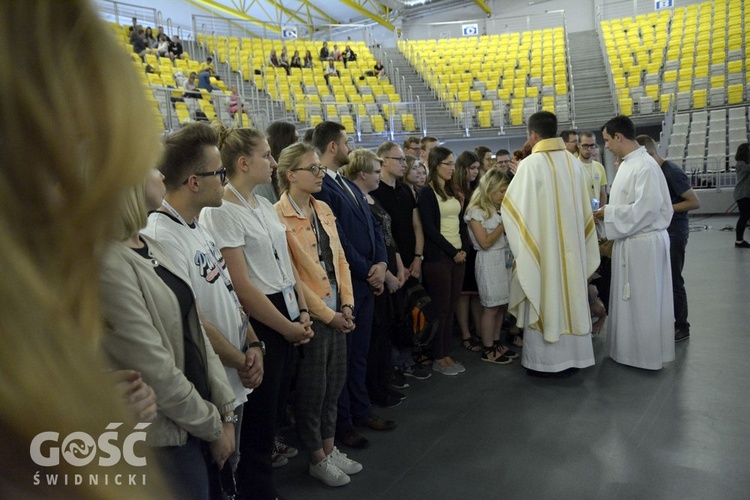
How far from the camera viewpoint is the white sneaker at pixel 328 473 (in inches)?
112

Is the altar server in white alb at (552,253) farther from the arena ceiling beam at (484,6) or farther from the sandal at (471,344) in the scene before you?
the arena ceiling beam at (484,6)

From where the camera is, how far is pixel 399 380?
170 inches

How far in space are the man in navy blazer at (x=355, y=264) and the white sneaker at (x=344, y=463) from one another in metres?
0.34

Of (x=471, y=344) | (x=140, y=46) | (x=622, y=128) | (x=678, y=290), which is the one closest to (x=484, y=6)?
(x=140, y=46)

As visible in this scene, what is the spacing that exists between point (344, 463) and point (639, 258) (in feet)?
9.52

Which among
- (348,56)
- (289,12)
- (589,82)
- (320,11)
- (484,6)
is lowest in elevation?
(589,82)

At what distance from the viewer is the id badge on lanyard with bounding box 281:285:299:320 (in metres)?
2.63

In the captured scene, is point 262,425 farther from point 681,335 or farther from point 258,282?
point 681,335

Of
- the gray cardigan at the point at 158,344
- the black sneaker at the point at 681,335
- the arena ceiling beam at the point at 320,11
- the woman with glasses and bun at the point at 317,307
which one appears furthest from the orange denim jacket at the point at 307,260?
the arena ceiling beam at the point at 320,11

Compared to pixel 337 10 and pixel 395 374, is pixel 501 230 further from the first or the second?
pixel 337 10

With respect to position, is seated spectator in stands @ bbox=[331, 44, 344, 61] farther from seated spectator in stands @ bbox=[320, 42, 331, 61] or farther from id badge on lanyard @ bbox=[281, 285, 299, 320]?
id badge on lanyard @ bbox=[281, 285, 299, 320]

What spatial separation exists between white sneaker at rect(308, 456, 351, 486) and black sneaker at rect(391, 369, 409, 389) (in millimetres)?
1368

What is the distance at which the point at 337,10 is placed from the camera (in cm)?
2602

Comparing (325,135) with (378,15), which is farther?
(378,15)
